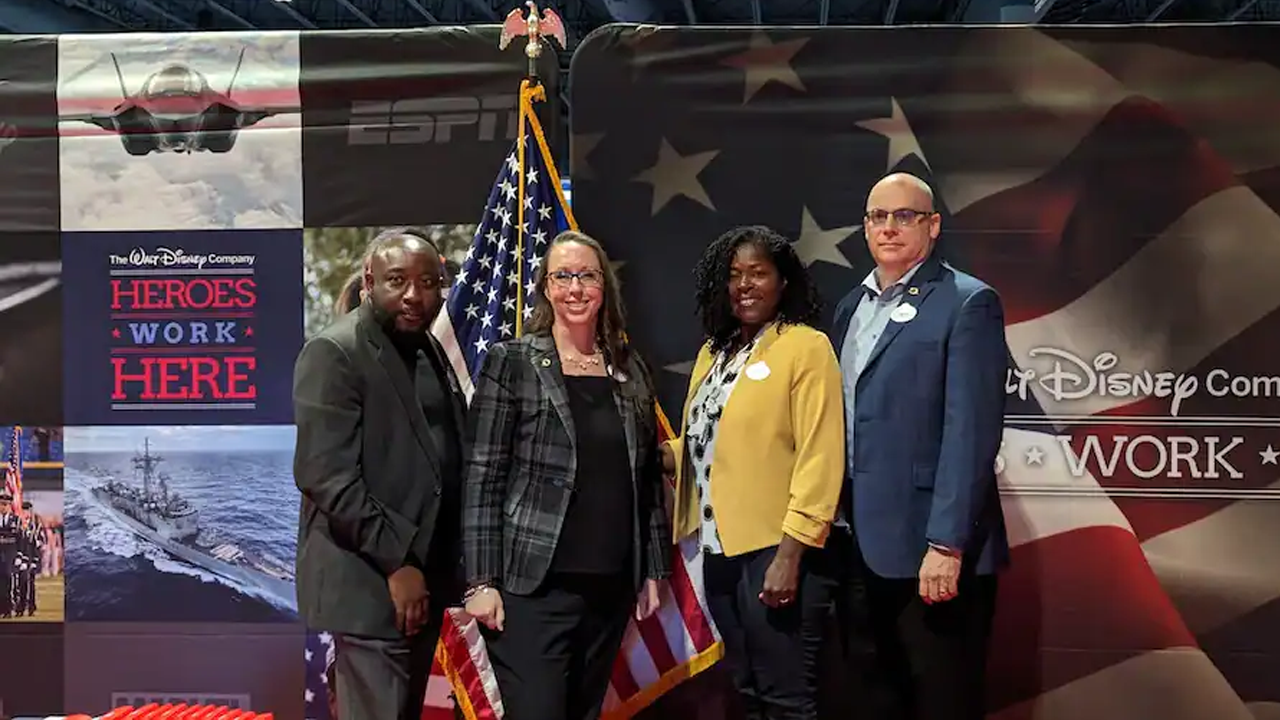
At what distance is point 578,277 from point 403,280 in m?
0.41

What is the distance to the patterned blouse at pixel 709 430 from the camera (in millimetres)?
2488

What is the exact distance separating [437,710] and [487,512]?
1.06m

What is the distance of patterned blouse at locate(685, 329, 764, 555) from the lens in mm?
2488

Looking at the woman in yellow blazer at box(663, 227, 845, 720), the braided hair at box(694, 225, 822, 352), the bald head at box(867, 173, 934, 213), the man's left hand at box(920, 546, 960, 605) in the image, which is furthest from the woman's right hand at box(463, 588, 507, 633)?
the bald head at box(867, 173, 934, 213)

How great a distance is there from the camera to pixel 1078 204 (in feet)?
10.6

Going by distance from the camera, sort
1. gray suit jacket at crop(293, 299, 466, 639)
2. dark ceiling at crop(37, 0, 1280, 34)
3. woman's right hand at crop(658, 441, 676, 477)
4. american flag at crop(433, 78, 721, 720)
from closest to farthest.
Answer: gray suit jacket at crop(293, 299, 466, 639) < woman's right hand at crop(658, 441, 676, 477) < american flag at crop(433, 78, 721, 720) < dark ceiling at crop(37, 0, 1280, 34)

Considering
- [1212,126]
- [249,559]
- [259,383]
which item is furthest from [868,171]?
[249,559]

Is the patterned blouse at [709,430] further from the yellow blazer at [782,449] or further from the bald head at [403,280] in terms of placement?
the bald head at [403,280]

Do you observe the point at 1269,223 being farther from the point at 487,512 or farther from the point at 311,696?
the point at 311,696

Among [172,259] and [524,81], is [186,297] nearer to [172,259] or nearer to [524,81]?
[172,259]

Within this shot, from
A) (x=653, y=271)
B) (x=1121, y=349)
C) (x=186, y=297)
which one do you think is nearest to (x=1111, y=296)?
(x=1121, y=349)

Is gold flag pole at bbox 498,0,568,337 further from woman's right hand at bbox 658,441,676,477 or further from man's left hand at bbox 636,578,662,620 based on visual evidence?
man's left hand at bbox 636,578,662,620

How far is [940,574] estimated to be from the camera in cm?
238

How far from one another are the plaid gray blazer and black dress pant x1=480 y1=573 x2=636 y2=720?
6 cm
